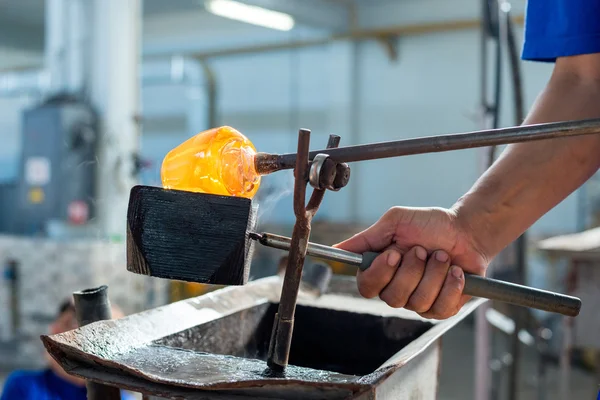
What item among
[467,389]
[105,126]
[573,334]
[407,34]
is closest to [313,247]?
[573,334]

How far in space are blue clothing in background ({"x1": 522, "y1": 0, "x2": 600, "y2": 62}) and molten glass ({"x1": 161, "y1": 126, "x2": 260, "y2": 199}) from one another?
0.55 m

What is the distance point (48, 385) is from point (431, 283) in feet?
4.13

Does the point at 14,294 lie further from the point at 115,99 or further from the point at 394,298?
the point at 394,298

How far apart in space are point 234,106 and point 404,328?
5936 mm

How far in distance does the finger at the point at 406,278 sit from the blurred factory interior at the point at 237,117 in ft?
3.96

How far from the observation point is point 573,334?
1936 millimetres

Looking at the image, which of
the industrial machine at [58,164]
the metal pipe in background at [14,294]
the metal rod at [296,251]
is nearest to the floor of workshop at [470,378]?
the metal pipe in background at [14,294]

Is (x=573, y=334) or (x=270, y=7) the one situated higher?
(x=270, y=7)

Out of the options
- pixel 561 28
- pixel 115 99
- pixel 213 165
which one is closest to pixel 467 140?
pixel 213 165

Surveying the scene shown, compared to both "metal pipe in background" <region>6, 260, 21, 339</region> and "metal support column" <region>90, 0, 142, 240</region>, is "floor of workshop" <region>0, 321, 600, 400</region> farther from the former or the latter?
"metal support column" <region>90, 0, 142, 240</region>

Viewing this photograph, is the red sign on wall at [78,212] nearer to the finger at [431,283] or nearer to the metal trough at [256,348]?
the metal trough at [256,348]

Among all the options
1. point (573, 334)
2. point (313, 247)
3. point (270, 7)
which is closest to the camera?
point (313, 247)

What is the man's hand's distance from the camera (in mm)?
789

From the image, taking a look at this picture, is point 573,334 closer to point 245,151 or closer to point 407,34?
point 245,151
